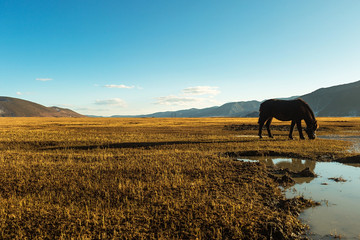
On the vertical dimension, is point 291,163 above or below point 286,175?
below

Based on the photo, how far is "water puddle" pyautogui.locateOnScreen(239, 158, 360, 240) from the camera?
5.34 meters

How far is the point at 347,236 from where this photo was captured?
5035 millimetres

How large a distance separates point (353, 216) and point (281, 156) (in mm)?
8705

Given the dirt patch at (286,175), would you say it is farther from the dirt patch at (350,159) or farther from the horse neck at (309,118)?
the horse neck at (309,118)

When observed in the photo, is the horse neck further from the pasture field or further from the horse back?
the pasture field

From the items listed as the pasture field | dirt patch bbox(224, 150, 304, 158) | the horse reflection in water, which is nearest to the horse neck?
dirt patch bbox(224, 150, 304, 158)

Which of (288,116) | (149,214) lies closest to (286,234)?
(149,214)

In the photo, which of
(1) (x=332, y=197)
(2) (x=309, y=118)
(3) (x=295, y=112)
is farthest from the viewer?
(3) (x=295, y=112)

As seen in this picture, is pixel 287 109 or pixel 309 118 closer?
pixel 309 118

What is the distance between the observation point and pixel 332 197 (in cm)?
738

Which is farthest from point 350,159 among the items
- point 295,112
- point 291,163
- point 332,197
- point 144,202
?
point 144,202

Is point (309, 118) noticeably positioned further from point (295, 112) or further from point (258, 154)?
point (258, 154)

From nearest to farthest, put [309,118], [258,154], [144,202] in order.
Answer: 1. [144,202]
2. [258,154]
3. [309,118]

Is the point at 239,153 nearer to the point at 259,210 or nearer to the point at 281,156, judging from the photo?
the point at 281,156
